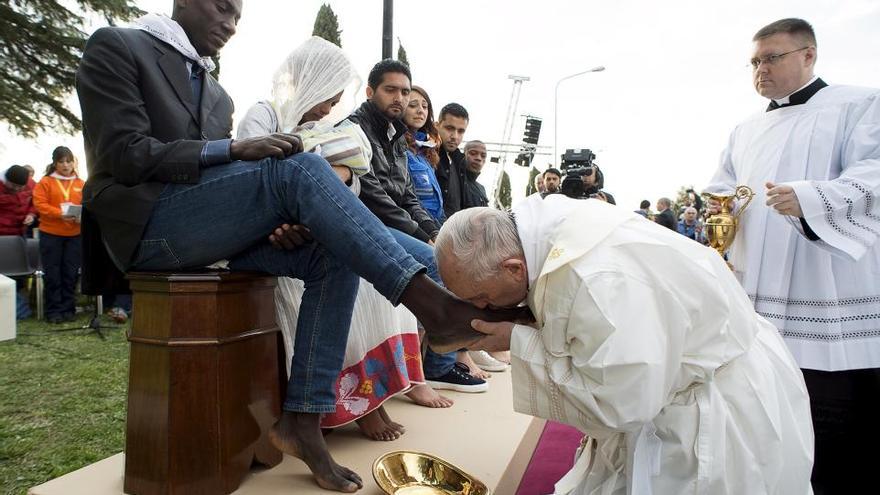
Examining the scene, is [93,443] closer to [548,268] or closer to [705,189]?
[548,268]

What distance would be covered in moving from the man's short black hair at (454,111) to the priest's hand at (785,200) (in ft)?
8.96

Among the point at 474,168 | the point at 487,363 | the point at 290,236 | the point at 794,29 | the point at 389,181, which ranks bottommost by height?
→ the point at 487,363

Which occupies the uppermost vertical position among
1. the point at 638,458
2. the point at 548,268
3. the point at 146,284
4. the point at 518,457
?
the point at 548,268

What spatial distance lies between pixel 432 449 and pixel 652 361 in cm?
140

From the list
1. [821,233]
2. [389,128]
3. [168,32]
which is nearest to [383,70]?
[389,128]

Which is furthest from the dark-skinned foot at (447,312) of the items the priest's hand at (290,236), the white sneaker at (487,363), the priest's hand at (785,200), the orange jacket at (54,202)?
the orange jacket at (54,202)

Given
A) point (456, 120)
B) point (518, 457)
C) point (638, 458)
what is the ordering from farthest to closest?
point (456, 120) → point (518, 457) → point (638, 458)

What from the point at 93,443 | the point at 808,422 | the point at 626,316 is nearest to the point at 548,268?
→ the point at 626,316

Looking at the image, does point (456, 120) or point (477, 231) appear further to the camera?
point (456, 120)

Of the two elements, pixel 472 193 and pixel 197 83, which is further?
pixel 472 193

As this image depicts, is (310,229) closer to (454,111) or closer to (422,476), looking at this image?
(422,476)

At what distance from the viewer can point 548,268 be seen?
1.49m

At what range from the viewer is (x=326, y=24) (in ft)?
32.4

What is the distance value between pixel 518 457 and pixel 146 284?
1.67 meters
